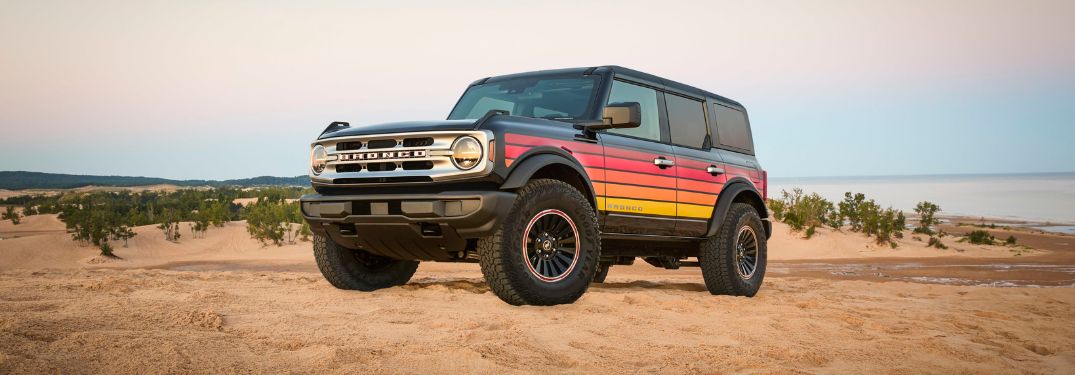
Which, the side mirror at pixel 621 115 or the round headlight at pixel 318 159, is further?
the round headlight at pixel 318 159

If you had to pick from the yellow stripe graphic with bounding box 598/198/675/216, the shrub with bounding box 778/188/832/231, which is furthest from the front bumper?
the shrub with bounding box 778/188/832/231

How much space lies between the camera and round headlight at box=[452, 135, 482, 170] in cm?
621

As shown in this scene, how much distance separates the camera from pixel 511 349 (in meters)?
4.93

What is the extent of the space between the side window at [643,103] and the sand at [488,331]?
Answer: 4.93 ft

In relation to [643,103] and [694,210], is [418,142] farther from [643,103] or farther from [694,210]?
[694,210]

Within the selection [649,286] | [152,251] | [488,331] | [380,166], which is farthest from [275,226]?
[488,331]

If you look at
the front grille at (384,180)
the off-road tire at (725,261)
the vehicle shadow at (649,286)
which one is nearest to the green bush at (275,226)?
the vehicle shadow at (649,286)

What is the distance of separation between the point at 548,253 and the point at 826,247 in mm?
14468

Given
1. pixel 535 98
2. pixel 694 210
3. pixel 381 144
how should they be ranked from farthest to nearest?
pixel 694 210 < pixel 535 98 < pixel 381 144

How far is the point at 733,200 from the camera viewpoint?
31.4 feet

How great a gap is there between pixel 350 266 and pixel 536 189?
2.17 meters

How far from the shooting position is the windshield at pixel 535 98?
7617 millimetres

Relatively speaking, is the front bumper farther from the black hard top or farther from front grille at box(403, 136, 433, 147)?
the black hard top

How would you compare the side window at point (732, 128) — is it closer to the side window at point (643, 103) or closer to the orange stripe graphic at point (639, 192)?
the side window at point (643, 103)
